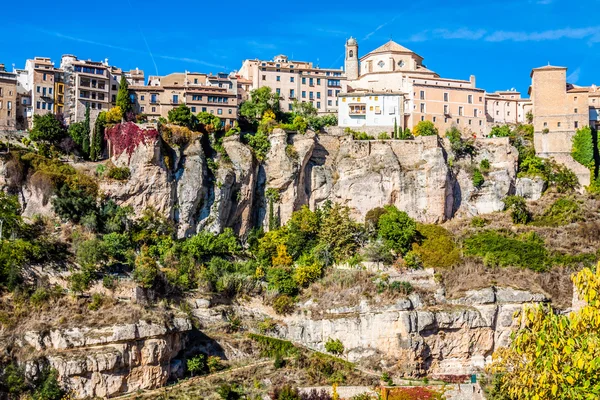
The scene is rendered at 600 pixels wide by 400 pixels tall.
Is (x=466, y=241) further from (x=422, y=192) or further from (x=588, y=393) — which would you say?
(x=588, y=393)

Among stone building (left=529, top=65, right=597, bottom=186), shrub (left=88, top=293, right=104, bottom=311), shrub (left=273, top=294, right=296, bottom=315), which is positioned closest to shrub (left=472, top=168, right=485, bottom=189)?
stone building (left=529, top=65, right=597, bottom=186)

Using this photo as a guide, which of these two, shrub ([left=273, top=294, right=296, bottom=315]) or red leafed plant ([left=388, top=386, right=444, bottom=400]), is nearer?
red leafed plant ([left=388, top=386, right=444, bottom=400])

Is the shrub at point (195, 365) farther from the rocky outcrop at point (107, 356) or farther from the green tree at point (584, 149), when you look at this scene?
the green tree at point (584, 149)

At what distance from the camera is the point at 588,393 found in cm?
1327

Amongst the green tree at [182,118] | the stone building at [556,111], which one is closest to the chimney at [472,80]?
the stone building at [556,111]

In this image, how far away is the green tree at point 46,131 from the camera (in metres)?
51.2

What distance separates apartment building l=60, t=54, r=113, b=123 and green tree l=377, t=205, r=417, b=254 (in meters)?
21.7

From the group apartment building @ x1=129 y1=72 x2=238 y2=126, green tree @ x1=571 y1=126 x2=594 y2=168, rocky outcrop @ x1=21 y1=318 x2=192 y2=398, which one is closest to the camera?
rocky outcrop @ x1=21 y1=318 x2=192 y2=398

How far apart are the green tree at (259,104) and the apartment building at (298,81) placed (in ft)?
9.68

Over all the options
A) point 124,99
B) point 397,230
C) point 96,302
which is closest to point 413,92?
point 397,230

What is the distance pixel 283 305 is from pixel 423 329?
7659mm

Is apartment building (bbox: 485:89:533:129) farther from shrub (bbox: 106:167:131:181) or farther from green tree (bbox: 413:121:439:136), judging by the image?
shrub (bbox: 106:167:131:181)

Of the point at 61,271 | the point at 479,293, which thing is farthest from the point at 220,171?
the point at 479,293

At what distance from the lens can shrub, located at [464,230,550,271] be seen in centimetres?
4681
